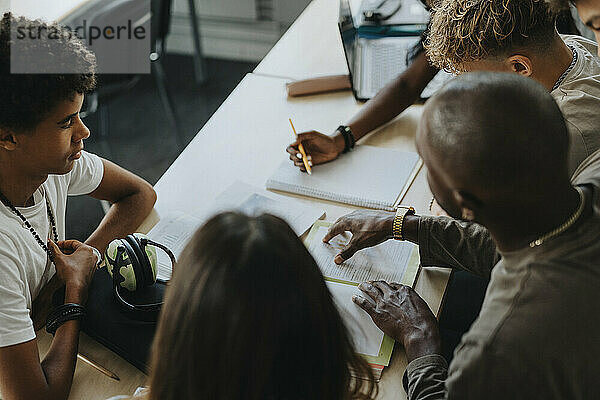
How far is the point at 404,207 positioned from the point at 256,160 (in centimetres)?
45

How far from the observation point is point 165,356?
2.68 feet

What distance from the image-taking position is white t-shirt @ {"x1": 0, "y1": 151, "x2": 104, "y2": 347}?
118 centimetres

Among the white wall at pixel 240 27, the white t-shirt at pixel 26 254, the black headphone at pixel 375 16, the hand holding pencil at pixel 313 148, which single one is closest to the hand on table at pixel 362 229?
the hand holding pencil at pixel 313 148

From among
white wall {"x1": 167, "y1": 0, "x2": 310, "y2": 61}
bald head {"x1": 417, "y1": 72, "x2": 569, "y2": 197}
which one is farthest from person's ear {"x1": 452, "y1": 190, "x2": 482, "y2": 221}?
white wall {"x1": 167, "y1": 0, "x2": 310, "y2": 61}

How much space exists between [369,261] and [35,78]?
77cm

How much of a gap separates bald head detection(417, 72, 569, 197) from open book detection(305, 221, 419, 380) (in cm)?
39

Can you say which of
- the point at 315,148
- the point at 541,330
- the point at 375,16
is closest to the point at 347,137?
the point at 315,148

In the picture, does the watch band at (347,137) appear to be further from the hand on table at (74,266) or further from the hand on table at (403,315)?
the hand on table at (74,266)

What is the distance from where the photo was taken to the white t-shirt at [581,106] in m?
1.36

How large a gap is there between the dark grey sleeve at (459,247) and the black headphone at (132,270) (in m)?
0.56

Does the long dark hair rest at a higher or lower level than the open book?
higher

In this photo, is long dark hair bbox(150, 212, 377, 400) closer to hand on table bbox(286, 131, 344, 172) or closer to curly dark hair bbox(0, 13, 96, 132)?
curly dark hair bbox(0, 13, 96, 132)

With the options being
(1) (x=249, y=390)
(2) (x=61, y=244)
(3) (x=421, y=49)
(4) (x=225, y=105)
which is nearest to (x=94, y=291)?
(2) (x=61, y=244)

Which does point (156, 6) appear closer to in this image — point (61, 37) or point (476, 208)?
point (61, 37)
